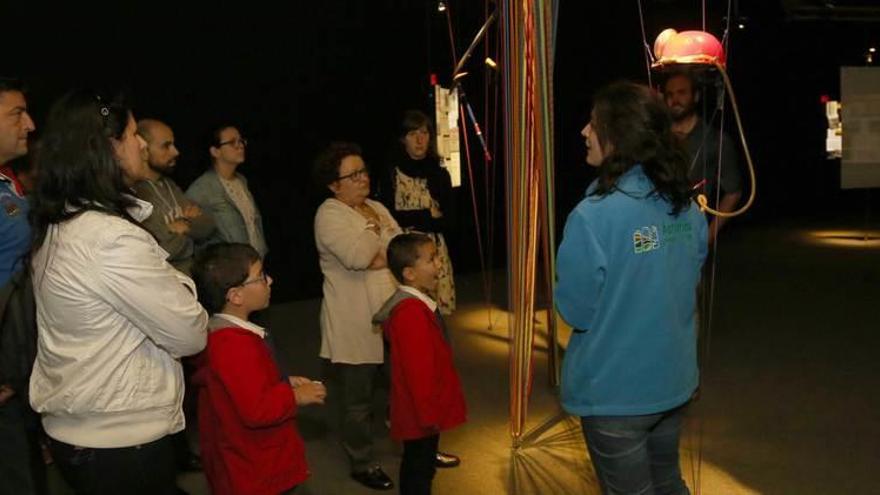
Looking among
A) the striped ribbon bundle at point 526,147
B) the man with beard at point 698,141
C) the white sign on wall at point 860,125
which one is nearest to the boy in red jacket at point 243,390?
the striped ribbon bundle at point 526,147

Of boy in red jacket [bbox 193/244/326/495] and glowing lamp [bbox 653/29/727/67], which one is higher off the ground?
glowing lamp [bbox 653/29/727/67]

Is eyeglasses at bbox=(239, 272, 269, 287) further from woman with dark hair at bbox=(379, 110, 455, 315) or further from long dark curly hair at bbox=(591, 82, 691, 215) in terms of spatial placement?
woman with dark hair at bbox=(379, 110, 455, 315)

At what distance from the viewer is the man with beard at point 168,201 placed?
2910mm

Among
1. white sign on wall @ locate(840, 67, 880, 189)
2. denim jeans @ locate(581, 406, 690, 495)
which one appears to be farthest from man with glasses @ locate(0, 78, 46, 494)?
white sign on wall @ locate(840, 67, 880, 189)

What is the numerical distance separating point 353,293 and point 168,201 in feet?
2.26

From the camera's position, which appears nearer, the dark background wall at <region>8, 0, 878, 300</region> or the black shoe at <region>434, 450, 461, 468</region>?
the black shoe at <region>434, 450, 461, 468</region>

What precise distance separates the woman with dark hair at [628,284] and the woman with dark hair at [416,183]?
1.76 m

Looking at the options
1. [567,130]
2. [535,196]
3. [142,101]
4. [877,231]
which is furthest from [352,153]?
[877,231]

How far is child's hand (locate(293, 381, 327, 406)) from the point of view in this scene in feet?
6.95

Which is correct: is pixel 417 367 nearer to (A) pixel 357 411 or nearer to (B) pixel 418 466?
(B) pixel 418 466

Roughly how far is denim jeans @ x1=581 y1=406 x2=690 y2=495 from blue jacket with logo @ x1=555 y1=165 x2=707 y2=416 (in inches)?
1.3

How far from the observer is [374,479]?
308 cm

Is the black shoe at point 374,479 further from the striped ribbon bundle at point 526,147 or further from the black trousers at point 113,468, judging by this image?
the black trousers at point 113,468

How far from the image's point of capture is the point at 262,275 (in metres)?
2.23
